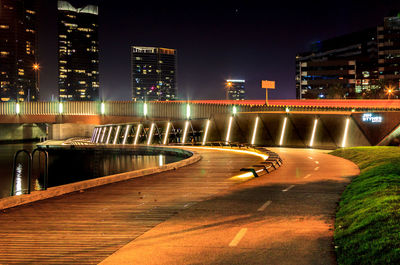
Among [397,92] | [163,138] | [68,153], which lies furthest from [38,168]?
[397,92]

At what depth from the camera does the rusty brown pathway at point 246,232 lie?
24.1 ft

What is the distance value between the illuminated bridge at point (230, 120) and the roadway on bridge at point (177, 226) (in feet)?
96.9

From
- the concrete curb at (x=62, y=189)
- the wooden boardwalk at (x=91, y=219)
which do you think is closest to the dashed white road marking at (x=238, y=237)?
the wooden boardwalk at (x=91, y=219)

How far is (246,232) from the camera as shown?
909cm

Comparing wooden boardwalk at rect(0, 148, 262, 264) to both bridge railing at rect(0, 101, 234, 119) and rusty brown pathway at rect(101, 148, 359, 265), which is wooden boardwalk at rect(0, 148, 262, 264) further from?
bridge railing at rect(0, 101, 234, 119)

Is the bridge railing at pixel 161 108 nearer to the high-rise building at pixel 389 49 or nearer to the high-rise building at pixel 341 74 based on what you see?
the high-rise building at pixel 341 74

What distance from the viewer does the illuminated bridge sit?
43812mm

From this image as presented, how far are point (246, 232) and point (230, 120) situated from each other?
44.0 metres

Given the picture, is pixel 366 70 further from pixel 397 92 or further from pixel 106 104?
pixel 106 104

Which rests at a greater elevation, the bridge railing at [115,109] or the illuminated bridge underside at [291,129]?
the bridge railing at [115,109]

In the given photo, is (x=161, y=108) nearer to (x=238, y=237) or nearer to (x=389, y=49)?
(x=238, y=237)

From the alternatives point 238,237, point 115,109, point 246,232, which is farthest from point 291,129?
point 238,237

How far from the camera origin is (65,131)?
8612 cm

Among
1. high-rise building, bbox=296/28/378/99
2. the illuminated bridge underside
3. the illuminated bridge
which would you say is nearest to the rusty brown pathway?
the illuminated bridge underside
